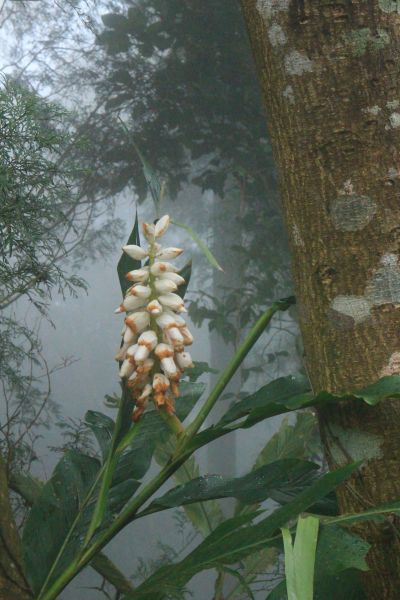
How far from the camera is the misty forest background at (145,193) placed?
4.97ft

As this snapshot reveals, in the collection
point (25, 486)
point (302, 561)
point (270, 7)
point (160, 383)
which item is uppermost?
point (270, 7)

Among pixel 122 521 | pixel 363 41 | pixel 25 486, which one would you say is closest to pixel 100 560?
pixel 25 486

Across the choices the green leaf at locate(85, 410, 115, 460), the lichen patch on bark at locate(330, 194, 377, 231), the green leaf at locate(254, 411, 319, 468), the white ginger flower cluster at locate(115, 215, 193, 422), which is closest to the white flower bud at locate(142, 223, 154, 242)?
the white ginger flower cluster at locate(115, 215, 193, 422)

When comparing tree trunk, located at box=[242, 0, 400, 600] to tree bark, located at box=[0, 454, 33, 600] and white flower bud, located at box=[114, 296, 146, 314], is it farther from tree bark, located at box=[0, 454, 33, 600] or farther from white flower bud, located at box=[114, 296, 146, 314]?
tree bark, located at box=[0, 454, 33, 600]

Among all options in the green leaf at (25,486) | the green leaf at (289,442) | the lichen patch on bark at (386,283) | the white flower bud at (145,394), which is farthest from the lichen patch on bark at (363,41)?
the green leaf at (25,486)

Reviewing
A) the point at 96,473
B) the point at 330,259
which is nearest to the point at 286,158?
the point at 330,259

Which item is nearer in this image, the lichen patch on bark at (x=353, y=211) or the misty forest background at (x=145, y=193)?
the lichen patch on bark at (x=353, y=211)

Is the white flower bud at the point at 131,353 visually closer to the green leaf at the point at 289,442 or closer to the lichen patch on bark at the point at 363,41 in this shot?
the lichen patch on bark at the point at 363,41

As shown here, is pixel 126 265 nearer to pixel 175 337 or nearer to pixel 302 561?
pixel 175 337

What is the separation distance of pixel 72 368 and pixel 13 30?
0.70m

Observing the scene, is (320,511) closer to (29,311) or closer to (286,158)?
(286,158)

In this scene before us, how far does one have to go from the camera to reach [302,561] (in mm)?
317

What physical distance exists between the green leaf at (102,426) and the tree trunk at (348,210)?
20cm

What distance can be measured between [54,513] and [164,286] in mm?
259
